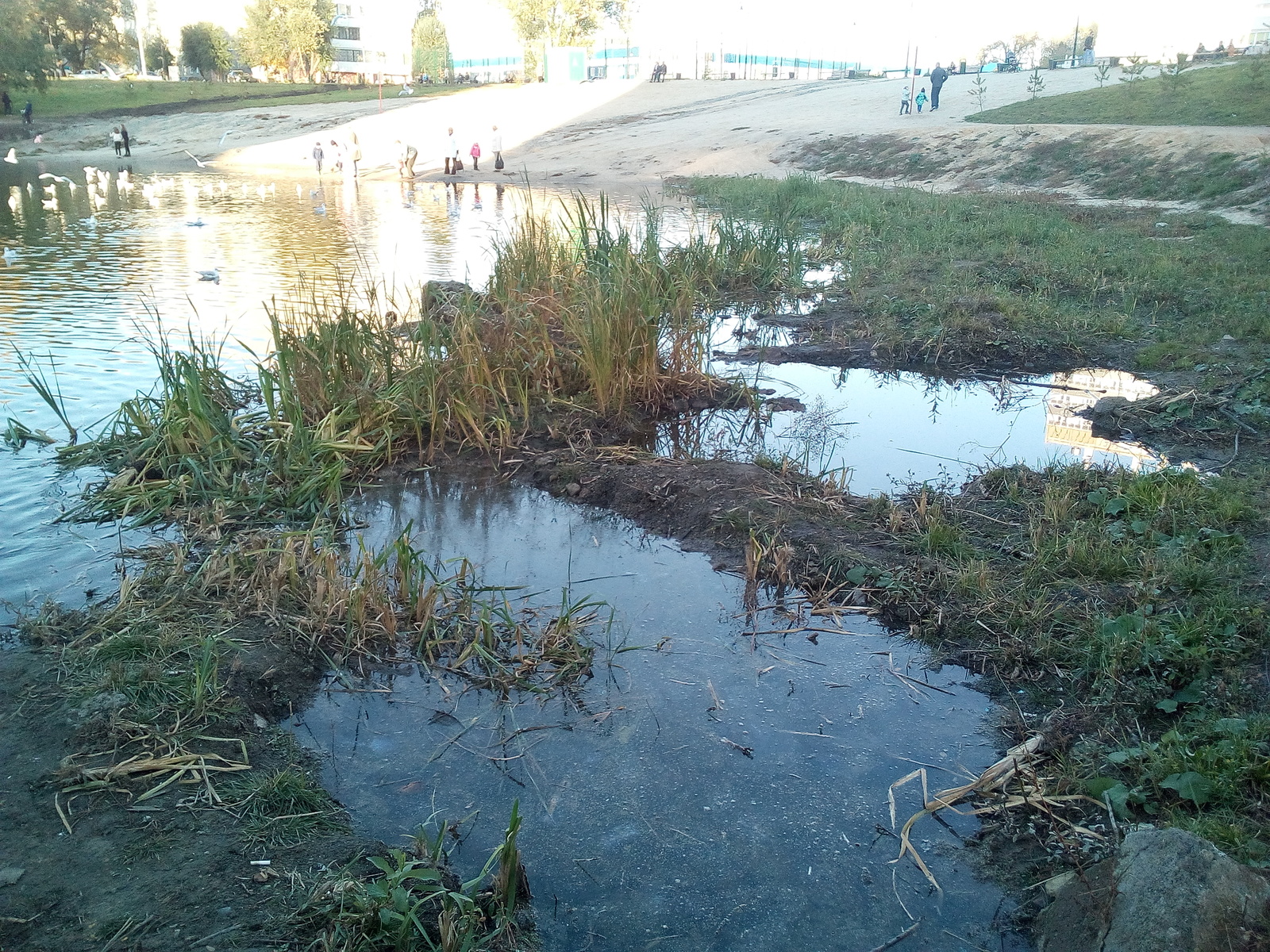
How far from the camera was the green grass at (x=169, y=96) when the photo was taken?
1756 inches

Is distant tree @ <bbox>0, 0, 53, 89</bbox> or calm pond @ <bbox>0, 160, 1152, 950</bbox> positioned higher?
distant tree @ <bbox>0, 0, 53, 89</bbox>

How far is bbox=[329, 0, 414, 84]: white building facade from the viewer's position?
7769 centimetres

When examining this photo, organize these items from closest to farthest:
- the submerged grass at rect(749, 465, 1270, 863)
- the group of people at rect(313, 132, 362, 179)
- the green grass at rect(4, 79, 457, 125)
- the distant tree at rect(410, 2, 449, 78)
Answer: the submerged grass at rect(749, 465, 1270, 863) → the group of people at rect(313, 132, 362, 179) → the green grass at rect(4, 79, 457, 125) → the distant tree at rect(410, 2, 449, 78)

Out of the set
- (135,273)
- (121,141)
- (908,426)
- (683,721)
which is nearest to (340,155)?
(121,141)

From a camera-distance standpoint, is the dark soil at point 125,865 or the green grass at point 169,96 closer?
the dark soil at point 125,865

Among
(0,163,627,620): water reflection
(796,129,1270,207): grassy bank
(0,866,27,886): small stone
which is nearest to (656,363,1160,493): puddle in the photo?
(0,163,627,620): water reflection

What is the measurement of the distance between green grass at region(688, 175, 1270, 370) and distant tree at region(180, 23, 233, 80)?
200 ft

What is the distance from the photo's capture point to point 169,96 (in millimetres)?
49781

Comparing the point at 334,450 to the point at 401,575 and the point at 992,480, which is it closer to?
the point at 401,575

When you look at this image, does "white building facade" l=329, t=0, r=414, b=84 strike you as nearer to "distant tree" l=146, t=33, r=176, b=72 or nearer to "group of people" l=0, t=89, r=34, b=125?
"distant tree" l=146, t=33, r=176, b=72

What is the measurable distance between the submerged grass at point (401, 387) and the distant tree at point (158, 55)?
238 ft

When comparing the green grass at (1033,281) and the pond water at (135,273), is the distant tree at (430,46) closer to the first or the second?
the pond water at (135,273)

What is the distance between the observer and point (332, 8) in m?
67.8

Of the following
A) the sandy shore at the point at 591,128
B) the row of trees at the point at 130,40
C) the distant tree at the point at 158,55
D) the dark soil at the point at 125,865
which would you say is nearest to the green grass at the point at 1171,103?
the sandy shore at the point at 591,128
